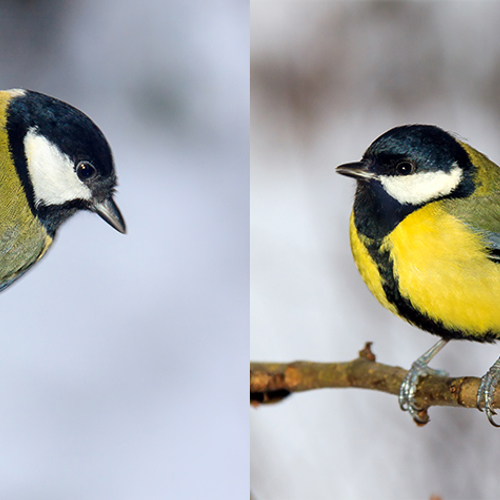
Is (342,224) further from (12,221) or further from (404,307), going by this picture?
(12,221)

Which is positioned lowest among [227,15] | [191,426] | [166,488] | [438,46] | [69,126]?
[166,488]

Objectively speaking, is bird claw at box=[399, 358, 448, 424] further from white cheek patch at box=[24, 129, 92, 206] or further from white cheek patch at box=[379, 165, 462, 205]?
white cheek patch at box=[24, 129, 92, 206]

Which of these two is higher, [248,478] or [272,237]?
[272,237]

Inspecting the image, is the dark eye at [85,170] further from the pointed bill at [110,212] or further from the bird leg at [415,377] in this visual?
the bird leg at [415,377]

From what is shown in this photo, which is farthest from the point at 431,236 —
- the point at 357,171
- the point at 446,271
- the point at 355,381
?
the point at 355,381

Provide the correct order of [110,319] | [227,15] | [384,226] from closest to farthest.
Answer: [384,226] < [110,319] < [227,15]

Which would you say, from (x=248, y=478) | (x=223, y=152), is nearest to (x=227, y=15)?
(x=223, y=152)

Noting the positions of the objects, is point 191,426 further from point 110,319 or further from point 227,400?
point 110,319

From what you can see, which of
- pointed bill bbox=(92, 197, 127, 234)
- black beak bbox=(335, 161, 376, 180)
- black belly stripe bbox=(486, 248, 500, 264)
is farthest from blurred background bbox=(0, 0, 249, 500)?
black belly stripe bbox=(486, 248, 500, 264)
